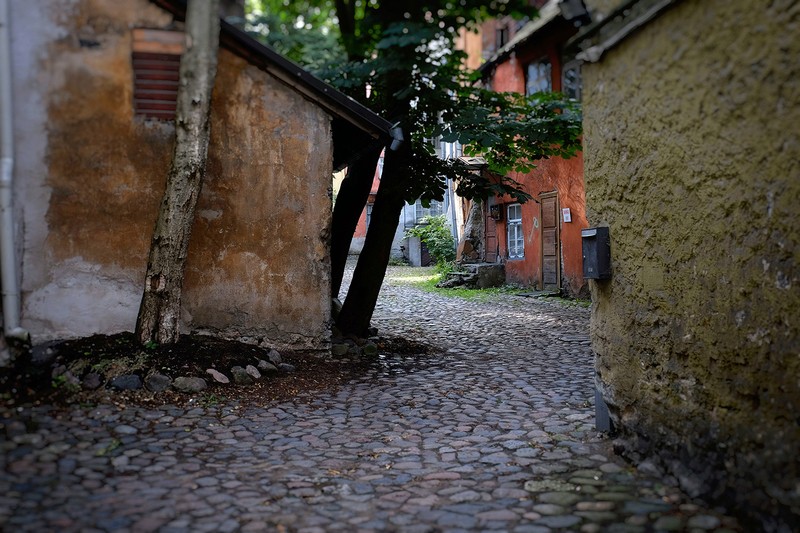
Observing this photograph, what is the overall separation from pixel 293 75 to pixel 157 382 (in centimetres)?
335

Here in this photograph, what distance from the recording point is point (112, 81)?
6.66 m

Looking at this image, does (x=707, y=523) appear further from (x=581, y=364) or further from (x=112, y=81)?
(x=112, y=81)

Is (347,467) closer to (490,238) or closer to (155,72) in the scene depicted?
(155,72)

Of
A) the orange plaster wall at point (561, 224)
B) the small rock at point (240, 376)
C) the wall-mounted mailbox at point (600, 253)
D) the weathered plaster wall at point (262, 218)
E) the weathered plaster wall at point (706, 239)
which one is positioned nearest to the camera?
the weathered plaster wall at point (706, 239)

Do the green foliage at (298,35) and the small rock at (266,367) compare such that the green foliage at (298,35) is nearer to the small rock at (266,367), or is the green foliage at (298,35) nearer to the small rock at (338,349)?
the small rock at (338,349)

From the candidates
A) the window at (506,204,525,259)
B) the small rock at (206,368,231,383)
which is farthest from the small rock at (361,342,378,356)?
the window at (506,204,525,259)

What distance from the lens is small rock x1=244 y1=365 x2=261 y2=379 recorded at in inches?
245

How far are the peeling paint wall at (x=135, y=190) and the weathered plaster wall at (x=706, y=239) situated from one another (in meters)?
3.67

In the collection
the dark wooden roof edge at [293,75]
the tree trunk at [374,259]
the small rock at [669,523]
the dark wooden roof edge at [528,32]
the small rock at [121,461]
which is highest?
the dark wooden roof edge at [528,32]

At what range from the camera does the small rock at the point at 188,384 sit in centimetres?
562

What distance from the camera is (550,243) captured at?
53.9 feet

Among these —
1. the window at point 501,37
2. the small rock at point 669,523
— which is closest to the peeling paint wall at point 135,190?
the small rock at point 669,523

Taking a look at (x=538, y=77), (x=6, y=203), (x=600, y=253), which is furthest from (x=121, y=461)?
(x=538, y=77)

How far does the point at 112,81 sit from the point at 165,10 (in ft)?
2.87
